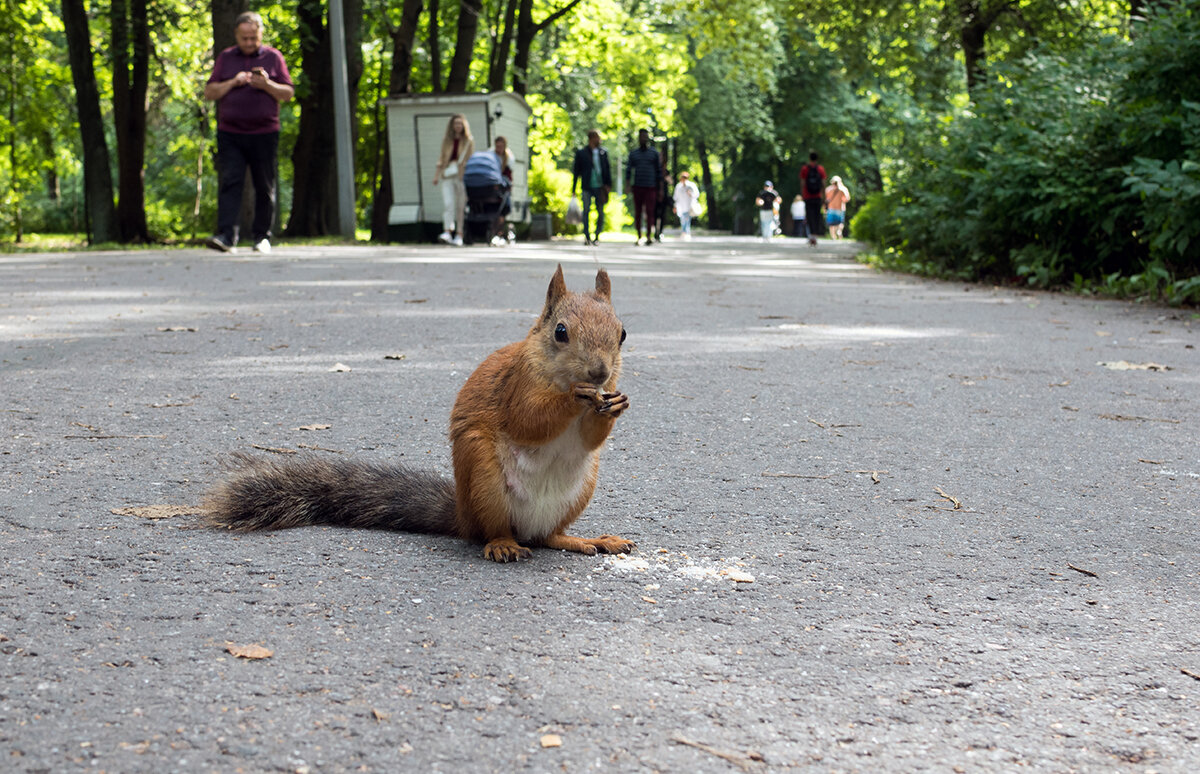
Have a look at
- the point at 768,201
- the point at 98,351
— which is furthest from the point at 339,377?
the point at 768,201

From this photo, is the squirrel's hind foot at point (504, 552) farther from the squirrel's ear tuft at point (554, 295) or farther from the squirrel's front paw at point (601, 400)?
the squirrel's ear tuft at point (554, 295)

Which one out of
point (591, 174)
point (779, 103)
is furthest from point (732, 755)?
point (779, 103)

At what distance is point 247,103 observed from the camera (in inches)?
550

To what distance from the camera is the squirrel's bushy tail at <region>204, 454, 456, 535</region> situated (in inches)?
146

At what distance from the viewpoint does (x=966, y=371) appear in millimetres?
7582

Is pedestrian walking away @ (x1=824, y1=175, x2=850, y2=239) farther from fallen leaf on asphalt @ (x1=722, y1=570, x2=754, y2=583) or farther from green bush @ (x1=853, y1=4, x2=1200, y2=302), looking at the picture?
fallen leaf on asphalt @ (x1=722, y1=570, x2=754, y2=583)

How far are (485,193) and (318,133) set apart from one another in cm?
576

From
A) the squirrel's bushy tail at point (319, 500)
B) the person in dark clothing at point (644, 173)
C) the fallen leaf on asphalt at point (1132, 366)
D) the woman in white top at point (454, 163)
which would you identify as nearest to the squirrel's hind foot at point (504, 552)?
the squirrel's bushy tail at point (319, 500)

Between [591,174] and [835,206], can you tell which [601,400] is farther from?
[835,206]

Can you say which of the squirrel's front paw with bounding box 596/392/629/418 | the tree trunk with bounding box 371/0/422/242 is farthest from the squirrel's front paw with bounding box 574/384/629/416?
the tree trunk with bounding box 371/0/422/242

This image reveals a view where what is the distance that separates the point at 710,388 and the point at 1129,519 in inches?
111

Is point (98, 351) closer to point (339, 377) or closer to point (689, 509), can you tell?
point (339, 377)

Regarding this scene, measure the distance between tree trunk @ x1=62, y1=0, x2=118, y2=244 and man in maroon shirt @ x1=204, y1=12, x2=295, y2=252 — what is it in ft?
32.8

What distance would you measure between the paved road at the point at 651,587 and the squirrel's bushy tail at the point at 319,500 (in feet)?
0.28
